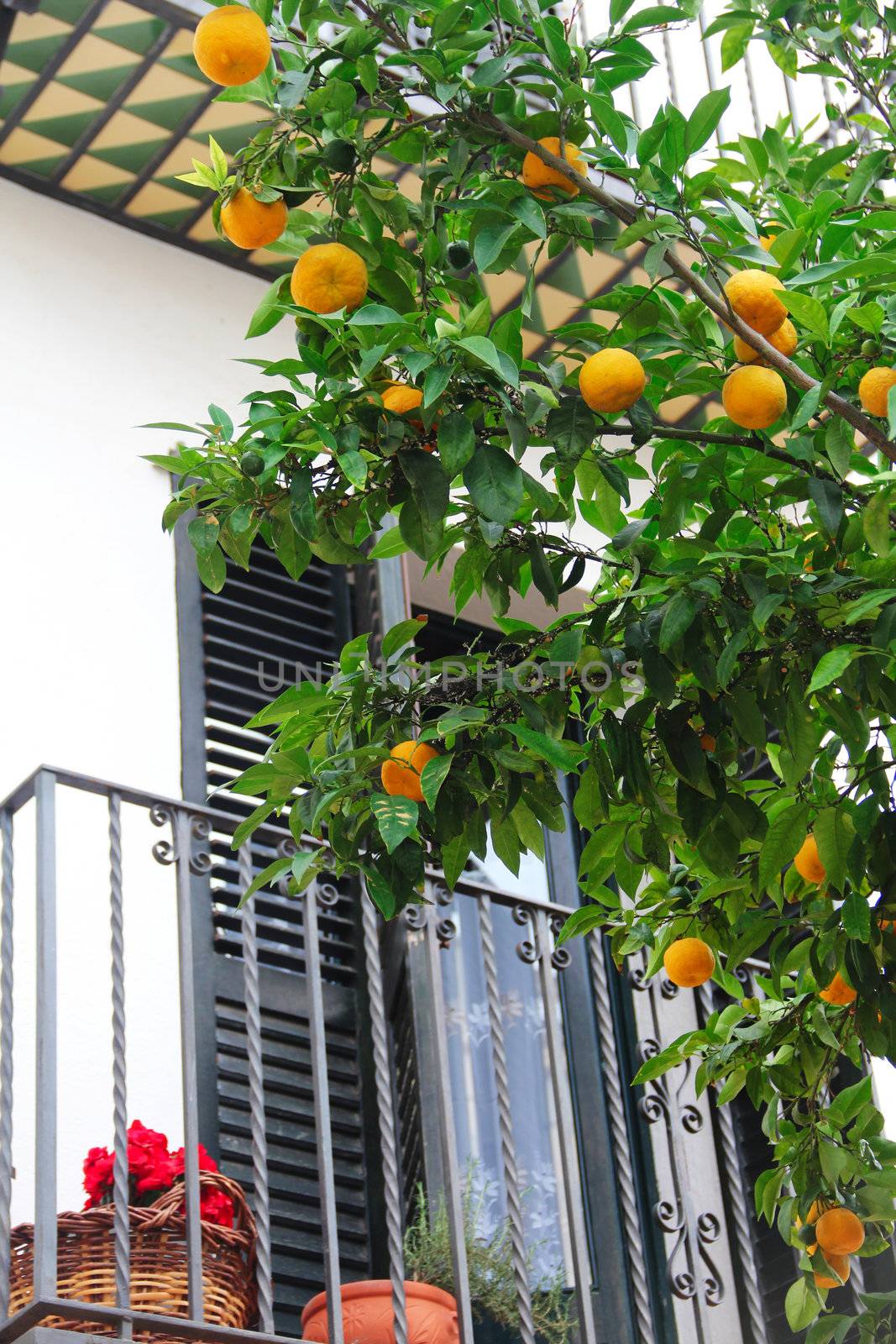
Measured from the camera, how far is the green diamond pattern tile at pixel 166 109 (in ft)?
16.3

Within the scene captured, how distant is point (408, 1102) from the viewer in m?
4.32

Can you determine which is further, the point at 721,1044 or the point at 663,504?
the point at 721,1044

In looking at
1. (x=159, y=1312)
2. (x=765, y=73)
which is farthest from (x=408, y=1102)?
(x=765, y=73)

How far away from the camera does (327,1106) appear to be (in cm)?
352

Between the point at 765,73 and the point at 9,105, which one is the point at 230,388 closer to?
the point at 9,105

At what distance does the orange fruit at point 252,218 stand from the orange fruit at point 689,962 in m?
1.33

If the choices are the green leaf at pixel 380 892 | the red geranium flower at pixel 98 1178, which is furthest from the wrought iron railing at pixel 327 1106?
the green leaf at pixel 380 892

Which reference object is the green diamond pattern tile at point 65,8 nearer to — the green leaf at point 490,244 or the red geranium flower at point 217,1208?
the green leaf at point 490,244

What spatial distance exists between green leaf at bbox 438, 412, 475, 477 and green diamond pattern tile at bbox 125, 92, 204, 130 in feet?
10.3

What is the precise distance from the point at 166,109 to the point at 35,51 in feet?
1.28

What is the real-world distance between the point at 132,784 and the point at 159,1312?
5.27 ft

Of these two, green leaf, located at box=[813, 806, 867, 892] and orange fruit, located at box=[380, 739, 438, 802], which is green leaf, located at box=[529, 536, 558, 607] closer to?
orange fruit, located at box=[380, 739, 438, 802]

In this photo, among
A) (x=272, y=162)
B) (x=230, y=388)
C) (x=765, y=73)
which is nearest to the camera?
(x=272, y=162)

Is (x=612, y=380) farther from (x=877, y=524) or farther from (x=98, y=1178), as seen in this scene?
(x=98, y=1178)
